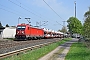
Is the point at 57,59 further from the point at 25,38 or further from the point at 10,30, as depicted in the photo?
the point at 10,30

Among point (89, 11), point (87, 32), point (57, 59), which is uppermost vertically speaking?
point (89, 11)

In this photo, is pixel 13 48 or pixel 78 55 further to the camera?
pixel 13 48

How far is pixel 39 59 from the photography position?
59.9 ft

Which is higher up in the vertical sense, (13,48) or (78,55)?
(13,48)

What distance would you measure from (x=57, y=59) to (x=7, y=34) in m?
76.2

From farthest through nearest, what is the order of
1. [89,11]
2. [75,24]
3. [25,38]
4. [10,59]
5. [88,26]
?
[75,24] < [25,38] < [89,11] < [88,26] < [10,59]

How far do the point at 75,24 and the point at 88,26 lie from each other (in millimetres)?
96007

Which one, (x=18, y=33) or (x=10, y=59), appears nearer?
(x=10, y=59)

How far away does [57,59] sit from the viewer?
1838cm

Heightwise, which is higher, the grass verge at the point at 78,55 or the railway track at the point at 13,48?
the railway track at the point at 13,48

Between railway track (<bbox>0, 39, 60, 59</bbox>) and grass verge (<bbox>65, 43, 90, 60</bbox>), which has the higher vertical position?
railway track (<bbox>0, 39, 60, 59</bbox>)

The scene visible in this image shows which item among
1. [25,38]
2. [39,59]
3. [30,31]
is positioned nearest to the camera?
[39,59]

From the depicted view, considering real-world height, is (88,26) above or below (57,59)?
above

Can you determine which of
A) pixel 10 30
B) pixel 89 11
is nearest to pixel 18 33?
pixel 89 11
